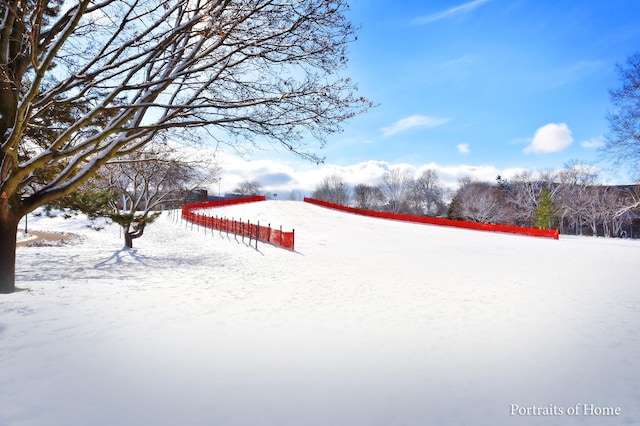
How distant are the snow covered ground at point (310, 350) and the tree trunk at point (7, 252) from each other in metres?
0.55

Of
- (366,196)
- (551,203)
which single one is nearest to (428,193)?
(366,196)

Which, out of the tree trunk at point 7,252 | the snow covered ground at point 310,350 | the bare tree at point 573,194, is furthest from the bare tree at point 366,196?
the tree trunk at point 7,252

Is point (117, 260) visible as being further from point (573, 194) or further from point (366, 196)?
point (366, 196)

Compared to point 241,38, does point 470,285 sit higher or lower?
lower

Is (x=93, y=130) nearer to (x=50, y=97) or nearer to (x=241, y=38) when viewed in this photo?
(x=50, y=97)

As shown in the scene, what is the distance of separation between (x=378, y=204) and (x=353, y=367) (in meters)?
97.4

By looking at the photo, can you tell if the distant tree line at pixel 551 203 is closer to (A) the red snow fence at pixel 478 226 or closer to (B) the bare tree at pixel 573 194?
(B) the bare tree at pixel 573 194

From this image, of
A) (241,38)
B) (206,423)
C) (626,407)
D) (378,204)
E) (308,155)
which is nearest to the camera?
(206,423)

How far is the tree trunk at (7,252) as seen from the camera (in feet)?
23.8

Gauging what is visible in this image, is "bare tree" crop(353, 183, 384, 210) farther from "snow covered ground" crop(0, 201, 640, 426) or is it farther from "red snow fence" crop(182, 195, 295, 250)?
"snow covered ground" crop(0, 201, 640, 426)

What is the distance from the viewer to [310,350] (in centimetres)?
475

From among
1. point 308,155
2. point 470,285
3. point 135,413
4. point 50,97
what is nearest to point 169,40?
point 50,97

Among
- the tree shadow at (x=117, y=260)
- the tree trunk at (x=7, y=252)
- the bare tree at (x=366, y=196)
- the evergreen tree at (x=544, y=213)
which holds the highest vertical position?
the bare tree at (x=366, y=196)

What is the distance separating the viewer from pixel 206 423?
3.05 meters
